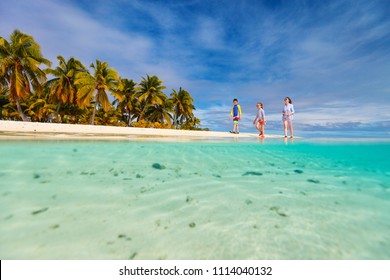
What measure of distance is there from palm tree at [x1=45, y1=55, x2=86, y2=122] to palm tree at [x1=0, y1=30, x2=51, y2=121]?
2.21 meters

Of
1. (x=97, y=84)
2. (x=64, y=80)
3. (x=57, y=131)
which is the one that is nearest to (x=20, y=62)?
(x=64, y=80)

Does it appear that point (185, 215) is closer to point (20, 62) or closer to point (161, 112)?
point (20, 62)

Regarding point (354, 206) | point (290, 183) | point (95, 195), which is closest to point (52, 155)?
point (95, 195)

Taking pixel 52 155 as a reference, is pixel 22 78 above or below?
above

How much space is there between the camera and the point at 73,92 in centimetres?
2384

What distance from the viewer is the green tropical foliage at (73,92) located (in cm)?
1989

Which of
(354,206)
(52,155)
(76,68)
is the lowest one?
(354,206)

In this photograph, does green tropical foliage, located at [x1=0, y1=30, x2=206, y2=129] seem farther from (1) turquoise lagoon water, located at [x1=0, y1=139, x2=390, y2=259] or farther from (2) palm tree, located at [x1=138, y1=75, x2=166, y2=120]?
(1) turquoise lagoon water, located at [x1=0, y1=139, x2=390, y2=259]

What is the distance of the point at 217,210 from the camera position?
1929 millimetres

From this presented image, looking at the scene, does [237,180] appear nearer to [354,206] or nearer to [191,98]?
[354,206]

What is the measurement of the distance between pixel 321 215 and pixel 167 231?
1.40 m

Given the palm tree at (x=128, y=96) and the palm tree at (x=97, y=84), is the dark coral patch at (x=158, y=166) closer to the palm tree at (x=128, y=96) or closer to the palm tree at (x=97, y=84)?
the palm tree at (x=97, y=84)

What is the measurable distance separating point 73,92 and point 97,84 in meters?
2.98

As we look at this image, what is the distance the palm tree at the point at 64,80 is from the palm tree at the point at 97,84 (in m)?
1.25
